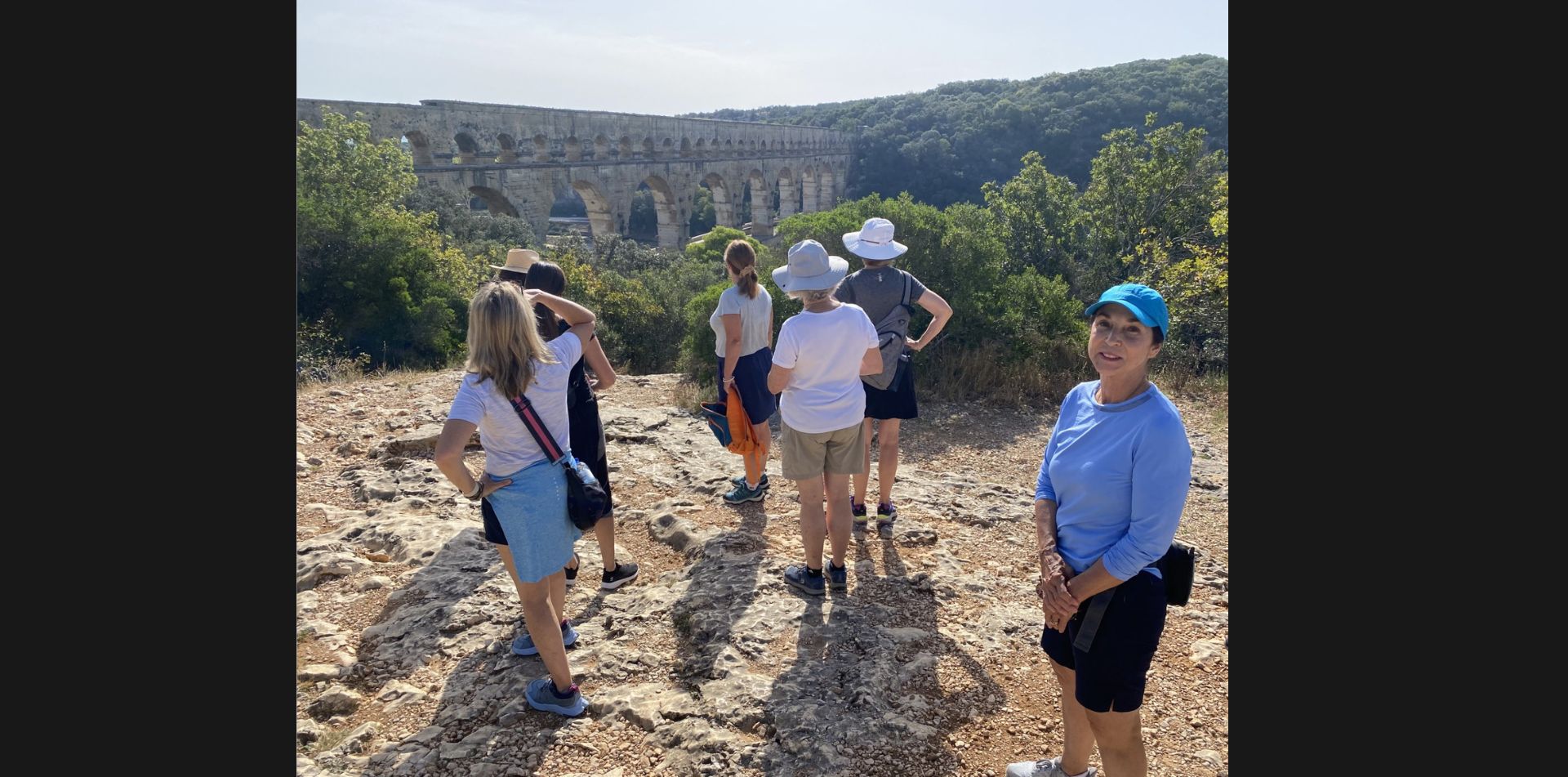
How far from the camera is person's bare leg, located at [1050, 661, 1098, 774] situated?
Result: 2.30 meters

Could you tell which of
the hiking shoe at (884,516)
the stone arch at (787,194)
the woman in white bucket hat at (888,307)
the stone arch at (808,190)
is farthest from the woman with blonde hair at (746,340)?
the stone arch at (808,190)

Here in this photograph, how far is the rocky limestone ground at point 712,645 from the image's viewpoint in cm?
271

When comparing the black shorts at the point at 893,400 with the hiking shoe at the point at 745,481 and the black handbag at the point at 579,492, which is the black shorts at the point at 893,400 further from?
the black handbag at the point at 579,492

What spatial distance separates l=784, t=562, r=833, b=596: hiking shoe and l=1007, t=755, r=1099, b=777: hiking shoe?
1.16 meters

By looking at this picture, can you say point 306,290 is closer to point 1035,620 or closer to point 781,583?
point 781,583

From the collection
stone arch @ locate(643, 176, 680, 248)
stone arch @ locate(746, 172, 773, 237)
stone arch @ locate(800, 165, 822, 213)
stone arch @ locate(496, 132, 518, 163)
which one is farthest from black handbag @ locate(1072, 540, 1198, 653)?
stone arch @ locate(800, 165, 822, 213)

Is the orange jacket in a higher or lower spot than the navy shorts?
lower

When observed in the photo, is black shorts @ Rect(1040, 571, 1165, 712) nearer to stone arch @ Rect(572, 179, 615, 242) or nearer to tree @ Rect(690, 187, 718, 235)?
stone arch @ Rect(572, 179, 615, 242)

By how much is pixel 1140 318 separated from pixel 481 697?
100 inches

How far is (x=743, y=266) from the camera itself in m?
3.99

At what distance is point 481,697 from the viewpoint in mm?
3014

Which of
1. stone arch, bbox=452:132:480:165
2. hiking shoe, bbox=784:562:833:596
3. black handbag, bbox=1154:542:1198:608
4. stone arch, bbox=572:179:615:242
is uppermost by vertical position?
stone arch, bbox=452:132:480:165

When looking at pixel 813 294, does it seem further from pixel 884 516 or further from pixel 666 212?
pixel 666 212

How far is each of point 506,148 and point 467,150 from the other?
1.18 metres
